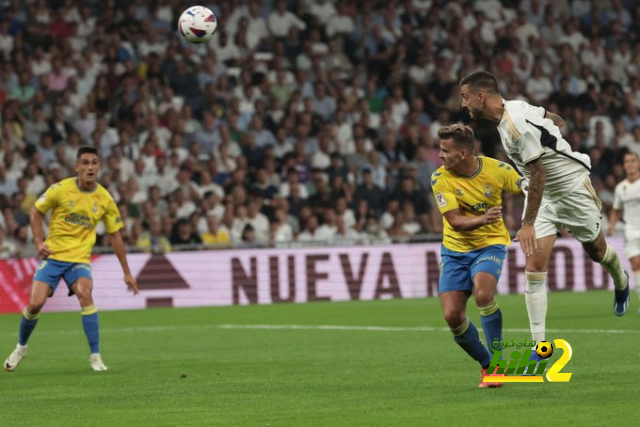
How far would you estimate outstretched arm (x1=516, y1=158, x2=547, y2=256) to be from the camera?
939cm

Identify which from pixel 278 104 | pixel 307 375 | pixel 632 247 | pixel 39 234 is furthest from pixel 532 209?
pixel 278 104

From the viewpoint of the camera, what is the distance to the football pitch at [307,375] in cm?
870

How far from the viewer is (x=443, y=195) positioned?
9812mm

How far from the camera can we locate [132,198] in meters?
23.3

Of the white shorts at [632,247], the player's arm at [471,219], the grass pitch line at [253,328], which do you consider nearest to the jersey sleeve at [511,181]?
the player's arm at [471,219]

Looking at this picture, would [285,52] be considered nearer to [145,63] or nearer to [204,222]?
[145,63]

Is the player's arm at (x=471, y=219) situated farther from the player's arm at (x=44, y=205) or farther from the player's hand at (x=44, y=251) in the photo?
the player's arm at (x=44, y=205)

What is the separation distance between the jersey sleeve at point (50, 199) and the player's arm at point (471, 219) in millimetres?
5059

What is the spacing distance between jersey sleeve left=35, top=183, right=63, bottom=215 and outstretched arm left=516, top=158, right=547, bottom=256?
Answer: 5546mm

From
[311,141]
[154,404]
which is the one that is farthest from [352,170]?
[154,404]

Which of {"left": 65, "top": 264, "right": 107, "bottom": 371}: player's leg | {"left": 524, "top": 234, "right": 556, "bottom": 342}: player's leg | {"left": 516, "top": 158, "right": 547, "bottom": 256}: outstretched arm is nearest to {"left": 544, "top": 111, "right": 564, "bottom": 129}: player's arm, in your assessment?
{"left": 516, "top": 158, "right": 547, "bottom": 256}: outstretched arm

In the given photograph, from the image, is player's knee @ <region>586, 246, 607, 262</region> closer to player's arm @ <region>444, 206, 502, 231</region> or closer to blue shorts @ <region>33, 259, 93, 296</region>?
player's arm @ <region>444, 206, 502, 231</region>

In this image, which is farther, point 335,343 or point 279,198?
point 279,198

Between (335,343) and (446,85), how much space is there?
13658 millimetres
